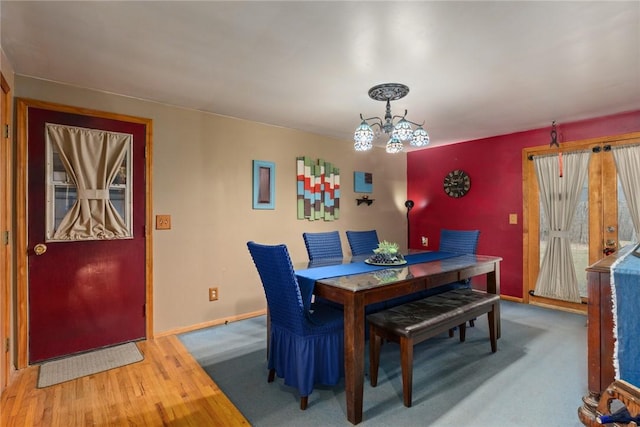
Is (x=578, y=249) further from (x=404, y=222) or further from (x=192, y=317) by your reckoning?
(x=192, y=317)

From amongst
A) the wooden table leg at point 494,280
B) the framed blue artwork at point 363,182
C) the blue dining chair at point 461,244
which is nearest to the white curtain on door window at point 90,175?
the framed blue artwork at point 363,182

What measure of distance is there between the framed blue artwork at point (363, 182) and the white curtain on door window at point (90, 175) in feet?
9.47

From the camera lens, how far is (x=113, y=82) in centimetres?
254

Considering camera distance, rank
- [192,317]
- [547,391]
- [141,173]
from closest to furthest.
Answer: [547,391], [141,173], [192,317]

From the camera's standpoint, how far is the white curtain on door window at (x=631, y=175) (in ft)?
10.7

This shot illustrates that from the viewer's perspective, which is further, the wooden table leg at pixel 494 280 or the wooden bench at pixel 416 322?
the wooden table leg at pixel 494 280

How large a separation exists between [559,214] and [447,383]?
277 centimetres

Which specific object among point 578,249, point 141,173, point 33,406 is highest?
point 141,173

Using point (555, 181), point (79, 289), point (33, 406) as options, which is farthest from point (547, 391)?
point (79, 289)

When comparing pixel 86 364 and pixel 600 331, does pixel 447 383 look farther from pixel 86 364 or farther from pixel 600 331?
pixel 86 364

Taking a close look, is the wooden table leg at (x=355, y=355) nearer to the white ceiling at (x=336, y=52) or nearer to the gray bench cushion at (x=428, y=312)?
the gray bench cushion at (x=428, y=312)

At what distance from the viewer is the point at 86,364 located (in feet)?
8.11

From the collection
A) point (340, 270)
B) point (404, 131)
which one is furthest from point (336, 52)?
point (340, 270)

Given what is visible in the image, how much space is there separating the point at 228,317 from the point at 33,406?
1684mm
